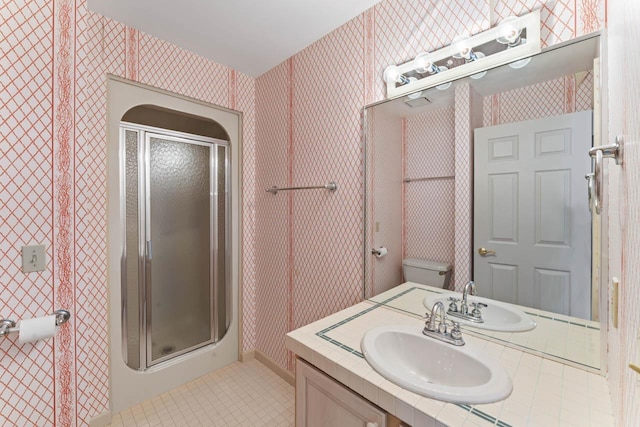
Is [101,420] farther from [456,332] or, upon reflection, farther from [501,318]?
[501,318]

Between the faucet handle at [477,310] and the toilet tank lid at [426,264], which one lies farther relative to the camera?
the toilet tank lid at [426,264]

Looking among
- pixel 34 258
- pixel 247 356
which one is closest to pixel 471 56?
pixel 34 258

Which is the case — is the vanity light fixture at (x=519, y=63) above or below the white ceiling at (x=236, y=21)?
below

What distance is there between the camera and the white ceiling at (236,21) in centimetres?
151

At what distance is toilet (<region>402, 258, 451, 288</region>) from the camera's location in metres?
1.27

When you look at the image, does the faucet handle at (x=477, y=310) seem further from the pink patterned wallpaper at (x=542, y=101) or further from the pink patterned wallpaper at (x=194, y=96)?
the pink patterned wallpaper at (x=542, y=101)

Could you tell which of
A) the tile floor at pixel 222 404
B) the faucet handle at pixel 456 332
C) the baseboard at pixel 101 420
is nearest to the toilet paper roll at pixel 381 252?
the faucet handle at pixel 456 332

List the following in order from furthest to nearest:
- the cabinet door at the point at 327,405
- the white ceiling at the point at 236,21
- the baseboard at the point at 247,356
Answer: the baseboard at the point at 247,356 < the white ceiling at the point at 236,21 < the cabinet door at the point at 327,405

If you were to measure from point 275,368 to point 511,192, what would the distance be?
2055 millimetres

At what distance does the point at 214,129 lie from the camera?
2240 millimetres

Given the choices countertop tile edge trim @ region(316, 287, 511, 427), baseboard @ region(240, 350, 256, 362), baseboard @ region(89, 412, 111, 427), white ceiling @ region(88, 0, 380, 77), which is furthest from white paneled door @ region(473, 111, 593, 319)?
baseboard @ region(89, 412, 111, 427)

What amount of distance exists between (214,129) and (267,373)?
2013mm

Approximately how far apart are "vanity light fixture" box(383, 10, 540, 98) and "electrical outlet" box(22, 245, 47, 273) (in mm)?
1790

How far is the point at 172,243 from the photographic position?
201cm
